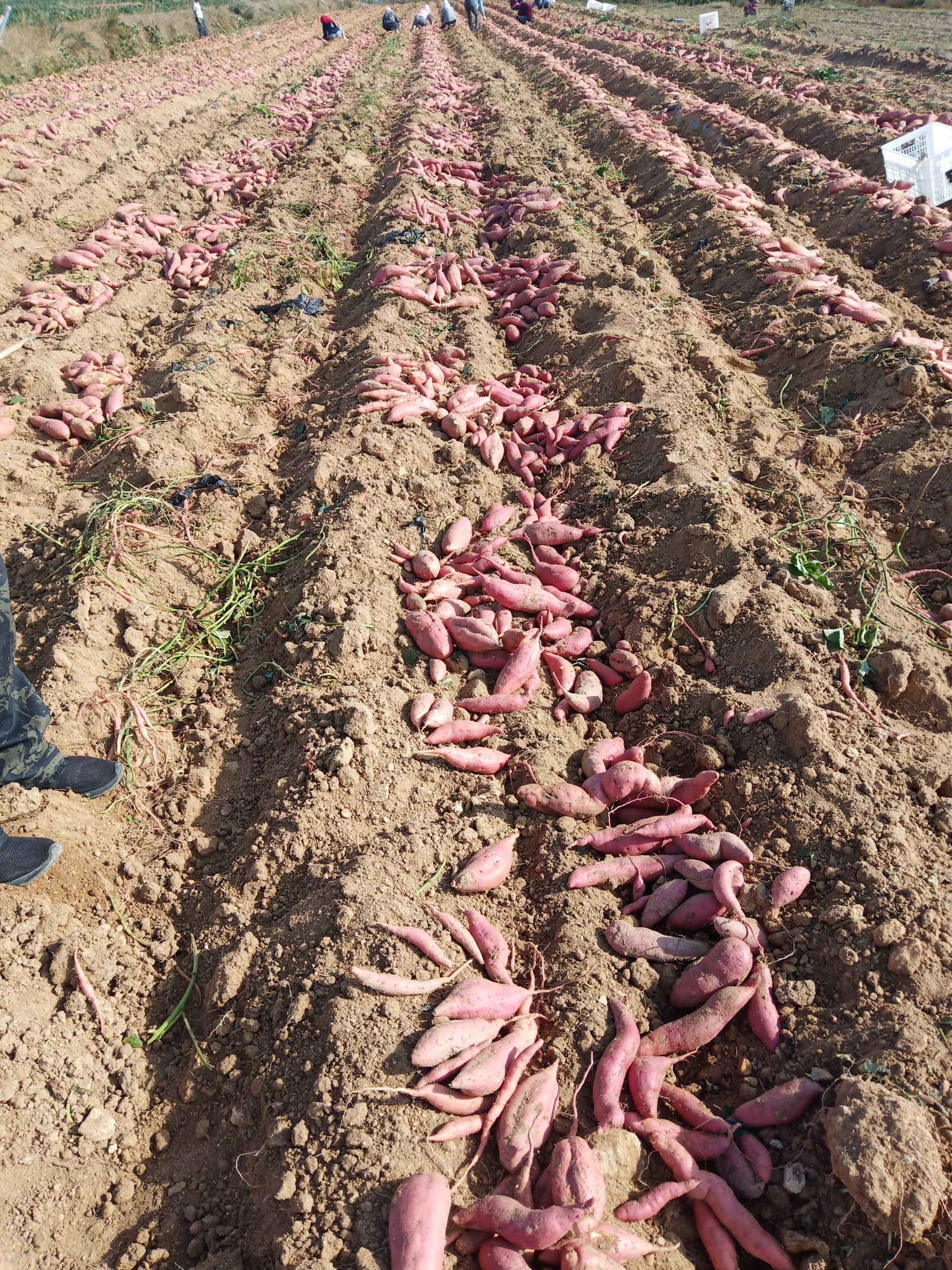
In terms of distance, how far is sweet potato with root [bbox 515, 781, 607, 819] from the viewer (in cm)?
277

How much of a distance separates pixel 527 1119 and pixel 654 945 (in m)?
0.68

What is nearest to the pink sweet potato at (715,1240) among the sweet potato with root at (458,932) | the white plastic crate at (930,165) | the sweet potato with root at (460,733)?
the sweet potato with root at (458,932)

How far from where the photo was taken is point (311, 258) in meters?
6.98

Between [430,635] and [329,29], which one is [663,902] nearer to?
[430,635]

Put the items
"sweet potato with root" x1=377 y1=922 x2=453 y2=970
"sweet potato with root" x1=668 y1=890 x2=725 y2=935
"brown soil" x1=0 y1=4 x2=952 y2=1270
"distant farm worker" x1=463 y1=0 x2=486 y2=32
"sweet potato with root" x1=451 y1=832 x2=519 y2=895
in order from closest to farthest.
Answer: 1. "brown soil" x1=0 y1=4 x2=952 y2=1270
2. "sweet potato with root" x1=377 y1=922 x2=453 y2=970
3. "sweet potato with root" x1=668 y1=890 x2=725 y2=935
4. "sweet potato with root" x1=451 y1=832 x2=519 y2=895
5. "distant farm worker" x1=463 y1=0 x2=486 y2=32

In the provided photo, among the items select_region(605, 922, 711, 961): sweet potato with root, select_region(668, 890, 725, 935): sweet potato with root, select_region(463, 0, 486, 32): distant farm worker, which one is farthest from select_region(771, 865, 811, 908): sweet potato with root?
select_region(463, 0, 486, 32): distant farm worker

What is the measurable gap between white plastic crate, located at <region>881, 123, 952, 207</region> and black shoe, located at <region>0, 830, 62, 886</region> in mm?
9084

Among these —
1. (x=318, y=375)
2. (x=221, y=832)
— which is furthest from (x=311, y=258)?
(x=221, y=832)

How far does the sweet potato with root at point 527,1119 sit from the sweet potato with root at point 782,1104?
540 millimetres

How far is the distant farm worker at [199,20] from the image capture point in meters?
20.9

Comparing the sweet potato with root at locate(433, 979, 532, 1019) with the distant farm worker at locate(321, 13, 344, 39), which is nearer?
the sweet potato with root at locate(433, 979, 532, 1019)

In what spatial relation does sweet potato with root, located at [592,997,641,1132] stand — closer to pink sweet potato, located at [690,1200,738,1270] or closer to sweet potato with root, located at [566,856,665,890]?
pink sweet potato, located at [690,1200,738,1270]

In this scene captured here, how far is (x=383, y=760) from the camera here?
2.89 m

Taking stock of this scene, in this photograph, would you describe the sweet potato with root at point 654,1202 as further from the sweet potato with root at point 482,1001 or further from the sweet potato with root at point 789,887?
the sweet potato with root at point 789,887
